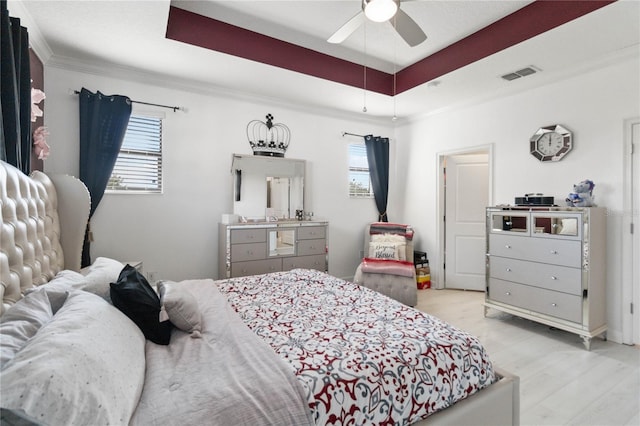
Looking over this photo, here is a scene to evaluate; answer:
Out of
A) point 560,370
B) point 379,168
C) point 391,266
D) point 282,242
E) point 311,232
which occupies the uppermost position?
point 379,168

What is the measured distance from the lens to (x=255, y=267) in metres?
3.67

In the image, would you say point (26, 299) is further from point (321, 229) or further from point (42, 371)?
point (321, 229)

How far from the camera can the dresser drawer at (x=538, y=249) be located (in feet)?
9.27

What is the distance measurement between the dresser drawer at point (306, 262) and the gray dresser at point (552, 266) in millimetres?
2030

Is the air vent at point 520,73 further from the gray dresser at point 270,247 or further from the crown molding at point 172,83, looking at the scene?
the gray dresser at point 270,247

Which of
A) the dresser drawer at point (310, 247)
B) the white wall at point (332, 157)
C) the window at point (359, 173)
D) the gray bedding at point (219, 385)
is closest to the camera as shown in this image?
the gray bedding at point (219, 385)

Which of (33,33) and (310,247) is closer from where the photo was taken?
(33,33)

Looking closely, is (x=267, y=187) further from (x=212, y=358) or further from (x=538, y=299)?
(x=538, y=299)

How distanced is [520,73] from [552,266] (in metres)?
2.02

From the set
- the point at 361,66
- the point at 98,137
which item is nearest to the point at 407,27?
the point at 361,66

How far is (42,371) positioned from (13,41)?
2.13m

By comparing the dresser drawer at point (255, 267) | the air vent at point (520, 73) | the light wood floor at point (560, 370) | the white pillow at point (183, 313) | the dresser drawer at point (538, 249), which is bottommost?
the light wood floor at point (560, 370)

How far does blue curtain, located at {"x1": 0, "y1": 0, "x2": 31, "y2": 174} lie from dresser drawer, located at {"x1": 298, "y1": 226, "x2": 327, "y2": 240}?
2.69m

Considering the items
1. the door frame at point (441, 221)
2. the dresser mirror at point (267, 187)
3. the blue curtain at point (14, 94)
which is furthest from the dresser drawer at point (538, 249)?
the blue curtain at point (14, 94)
